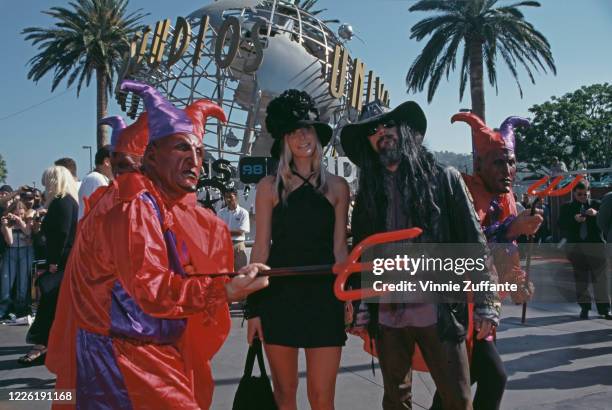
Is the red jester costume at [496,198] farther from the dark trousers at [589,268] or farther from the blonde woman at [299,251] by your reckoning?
the dark trousers at [589,268]

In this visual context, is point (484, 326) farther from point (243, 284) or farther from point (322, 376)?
point (243, 284)

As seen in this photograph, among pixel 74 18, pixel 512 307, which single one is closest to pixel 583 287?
pixel 512 307

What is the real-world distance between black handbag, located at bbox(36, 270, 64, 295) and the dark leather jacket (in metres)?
3.71

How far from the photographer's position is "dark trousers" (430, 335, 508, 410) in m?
2.84

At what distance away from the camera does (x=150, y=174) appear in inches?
87.5

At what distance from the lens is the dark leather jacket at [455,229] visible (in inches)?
98.2

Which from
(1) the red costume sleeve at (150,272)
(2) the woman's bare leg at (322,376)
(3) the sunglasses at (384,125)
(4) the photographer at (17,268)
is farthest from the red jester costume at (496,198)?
(4) the photographer at (17,268)

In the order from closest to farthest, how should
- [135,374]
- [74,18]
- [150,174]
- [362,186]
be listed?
[135,374], [150,174], [362,186], [74,18]

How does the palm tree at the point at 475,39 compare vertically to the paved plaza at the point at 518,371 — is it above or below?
above

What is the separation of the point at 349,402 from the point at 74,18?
23.8 m

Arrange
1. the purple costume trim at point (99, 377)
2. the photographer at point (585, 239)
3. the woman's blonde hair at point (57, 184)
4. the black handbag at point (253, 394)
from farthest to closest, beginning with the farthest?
the photographer at point (585, 239), the woman's blonde hair at point (57, 184), the black handbag at point (253, 394), the purple costume trim at point (99, 377)

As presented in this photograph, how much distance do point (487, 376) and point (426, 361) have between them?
0.59 metres

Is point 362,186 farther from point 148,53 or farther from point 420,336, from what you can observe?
point 148,53

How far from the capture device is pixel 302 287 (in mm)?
2695
